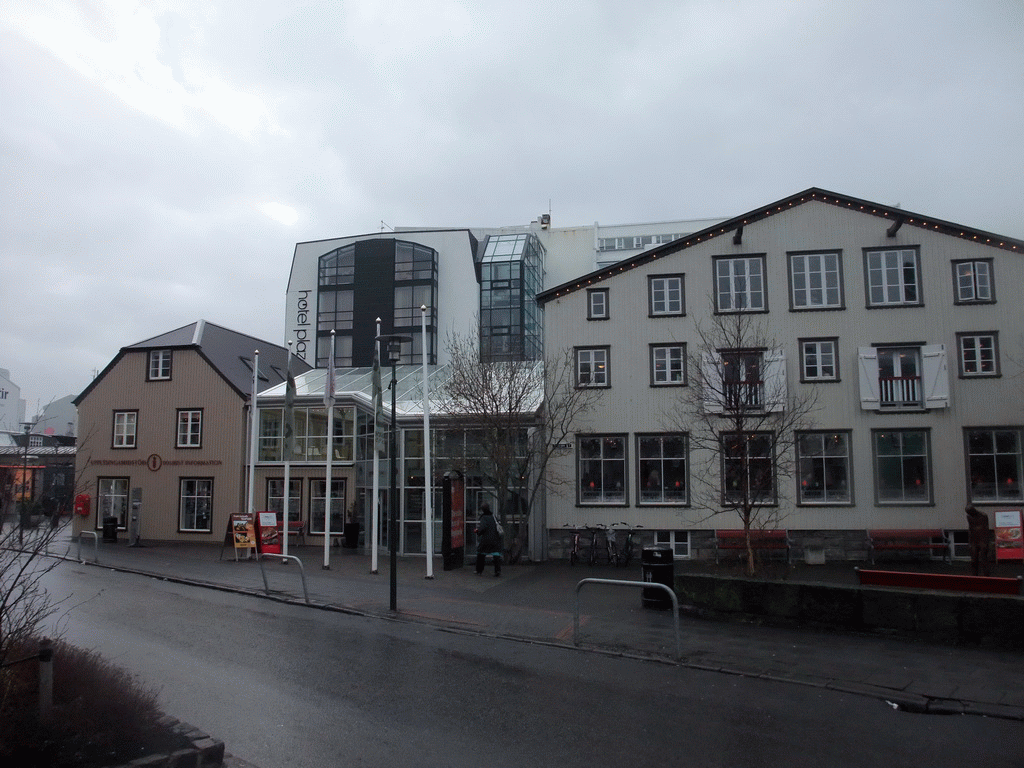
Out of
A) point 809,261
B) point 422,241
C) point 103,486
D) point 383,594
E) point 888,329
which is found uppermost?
point 422,241

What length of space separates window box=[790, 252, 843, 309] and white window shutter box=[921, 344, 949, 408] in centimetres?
302

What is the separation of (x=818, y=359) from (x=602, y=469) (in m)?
7.36

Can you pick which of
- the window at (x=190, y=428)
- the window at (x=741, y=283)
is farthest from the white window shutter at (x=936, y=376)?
the window at (x=190, y=428)

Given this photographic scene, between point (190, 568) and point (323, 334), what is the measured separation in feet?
123

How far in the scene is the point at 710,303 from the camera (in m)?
24.9

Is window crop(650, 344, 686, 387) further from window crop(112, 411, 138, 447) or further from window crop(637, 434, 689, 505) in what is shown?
window crop(112, 411, 138, 447)

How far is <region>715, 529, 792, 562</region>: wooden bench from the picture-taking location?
23038 millimetres

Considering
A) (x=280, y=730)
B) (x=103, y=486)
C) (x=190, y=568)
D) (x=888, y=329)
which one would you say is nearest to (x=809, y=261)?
(x=888, y=329)

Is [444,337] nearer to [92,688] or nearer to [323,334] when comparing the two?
[323,334]

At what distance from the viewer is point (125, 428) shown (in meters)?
32.7

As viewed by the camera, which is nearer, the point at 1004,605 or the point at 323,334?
the point at 1004,605

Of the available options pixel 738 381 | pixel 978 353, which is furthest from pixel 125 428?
pixel 978 353

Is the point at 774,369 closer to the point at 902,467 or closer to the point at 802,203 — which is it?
the point at 902,467

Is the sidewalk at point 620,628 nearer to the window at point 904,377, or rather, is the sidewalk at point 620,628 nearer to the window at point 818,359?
the window at point 818,359
